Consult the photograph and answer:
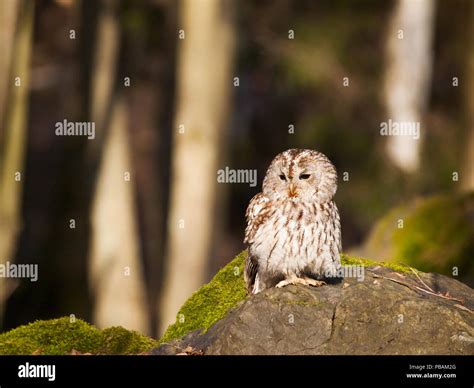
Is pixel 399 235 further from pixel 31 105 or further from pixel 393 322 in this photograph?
pixel 31 105

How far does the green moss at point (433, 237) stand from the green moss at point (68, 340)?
4042 mm

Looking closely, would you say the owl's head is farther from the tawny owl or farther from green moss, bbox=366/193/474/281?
green moss, bbox=366/193/474/281

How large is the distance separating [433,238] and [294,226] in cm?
382

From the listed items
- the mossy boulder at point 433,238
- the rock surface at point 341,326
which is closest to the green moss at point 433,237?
the mossy boulder at point 433,238

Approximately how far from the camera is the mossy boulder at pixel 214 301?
23.6 feet

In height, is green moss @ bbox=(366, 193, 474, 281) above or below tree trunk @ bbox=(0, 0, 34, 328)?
below

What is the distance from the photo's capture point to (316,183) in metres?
7.46

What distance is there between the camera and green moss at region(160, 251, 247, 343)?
7.20m

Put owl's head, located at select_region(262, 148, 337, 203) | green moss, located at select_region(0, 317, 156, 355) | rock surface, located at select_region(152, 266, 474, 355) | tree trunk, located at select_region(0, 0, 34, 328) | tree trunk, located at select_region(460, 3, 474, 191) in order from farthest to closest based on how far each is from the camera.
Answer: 1. tree trunk, located at select_region(460, 3, 474, 191)
2. tree trunk, located at select_region(0, 0, 34, 328)
3. owl's head, located at select_region(262, 148, 337, 203)
4. green moss, located at select_region(0, 317, 156, 355)
5. rock surface, located at select_region(152, 266, 474, 355)

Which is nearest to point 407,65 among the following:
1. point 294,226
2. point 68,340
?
point 294,226

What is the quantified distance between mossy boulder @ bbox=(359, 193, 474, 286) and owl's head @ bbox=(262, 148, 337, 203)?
10.0 feet
